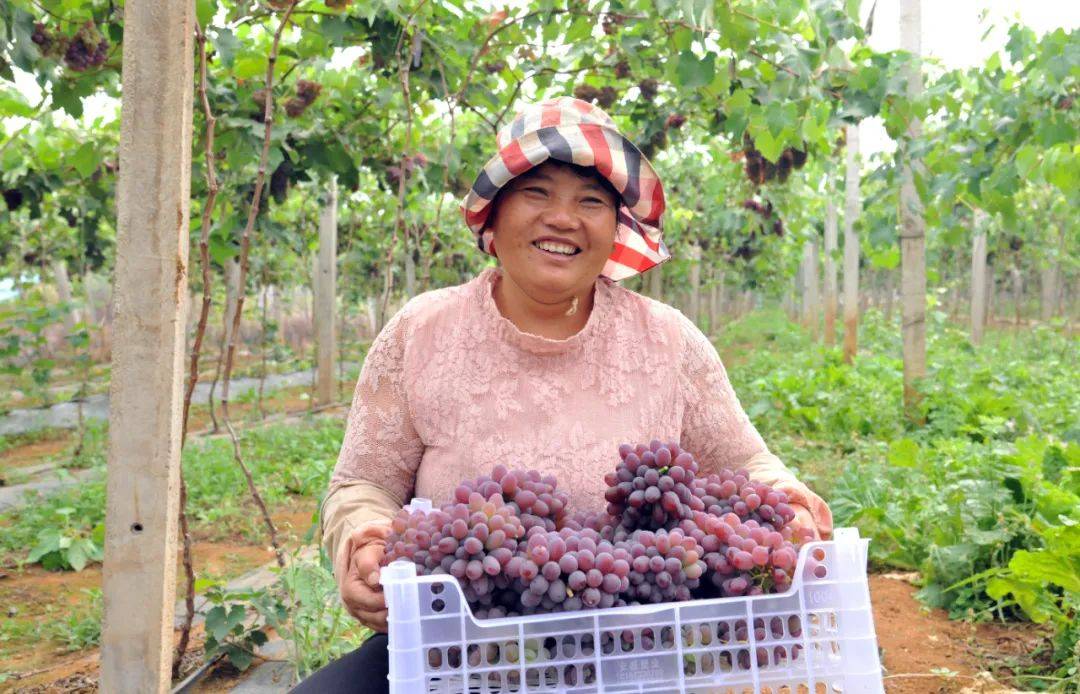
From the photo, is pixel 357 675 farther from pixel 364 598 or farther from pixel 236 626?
pixel 236 626

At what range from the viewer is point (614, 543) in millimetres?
1315

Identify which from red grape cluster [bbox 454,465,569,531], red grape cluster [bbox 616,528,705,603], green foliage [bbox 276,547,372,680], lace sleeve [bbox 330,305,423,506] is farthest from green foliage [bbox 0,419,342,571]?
red grape cluster [bbox 616,528,705,603]

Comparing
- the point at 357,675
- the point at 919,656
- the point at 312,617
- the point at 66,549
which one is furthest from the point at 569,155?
the point at 66,549

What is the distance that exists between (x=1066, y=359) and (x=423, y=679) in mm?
14299

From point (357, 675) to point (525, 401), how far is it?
1.94 feet

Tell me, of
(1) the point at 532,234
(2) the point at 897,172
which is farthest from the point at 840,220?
(1) the point at 532,234

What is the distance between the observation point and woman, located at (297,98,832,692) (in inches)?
68.1

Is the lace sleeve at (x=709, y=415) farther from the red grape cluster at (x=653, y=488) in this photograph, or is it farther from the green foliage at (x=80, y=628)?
the green foliage at (x=80, y=628)

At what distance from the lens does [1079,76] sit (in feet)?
13.5

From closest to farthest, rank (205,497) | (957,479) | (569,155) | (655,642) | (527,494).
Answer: (655,642), (527,494), (569,155), (957,479), (205,497)

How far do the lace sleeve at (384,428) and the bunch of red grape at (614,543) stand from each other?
505mm

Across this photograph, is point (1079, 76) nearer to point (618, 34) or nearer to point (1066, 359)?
point (618, 34)

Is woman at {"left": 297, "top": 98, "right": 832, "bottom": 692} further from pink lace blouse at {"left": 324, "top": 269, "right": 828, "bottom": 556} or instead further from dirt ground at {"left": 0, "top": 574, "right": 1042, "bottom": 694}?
dirt ground at {"left": 0, "top": 574, "right": 1042, "bottom": 694}

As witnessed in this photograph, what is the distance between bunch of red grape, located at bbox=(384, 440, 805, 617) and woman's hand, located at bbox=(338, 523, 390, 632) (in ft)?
0.48
